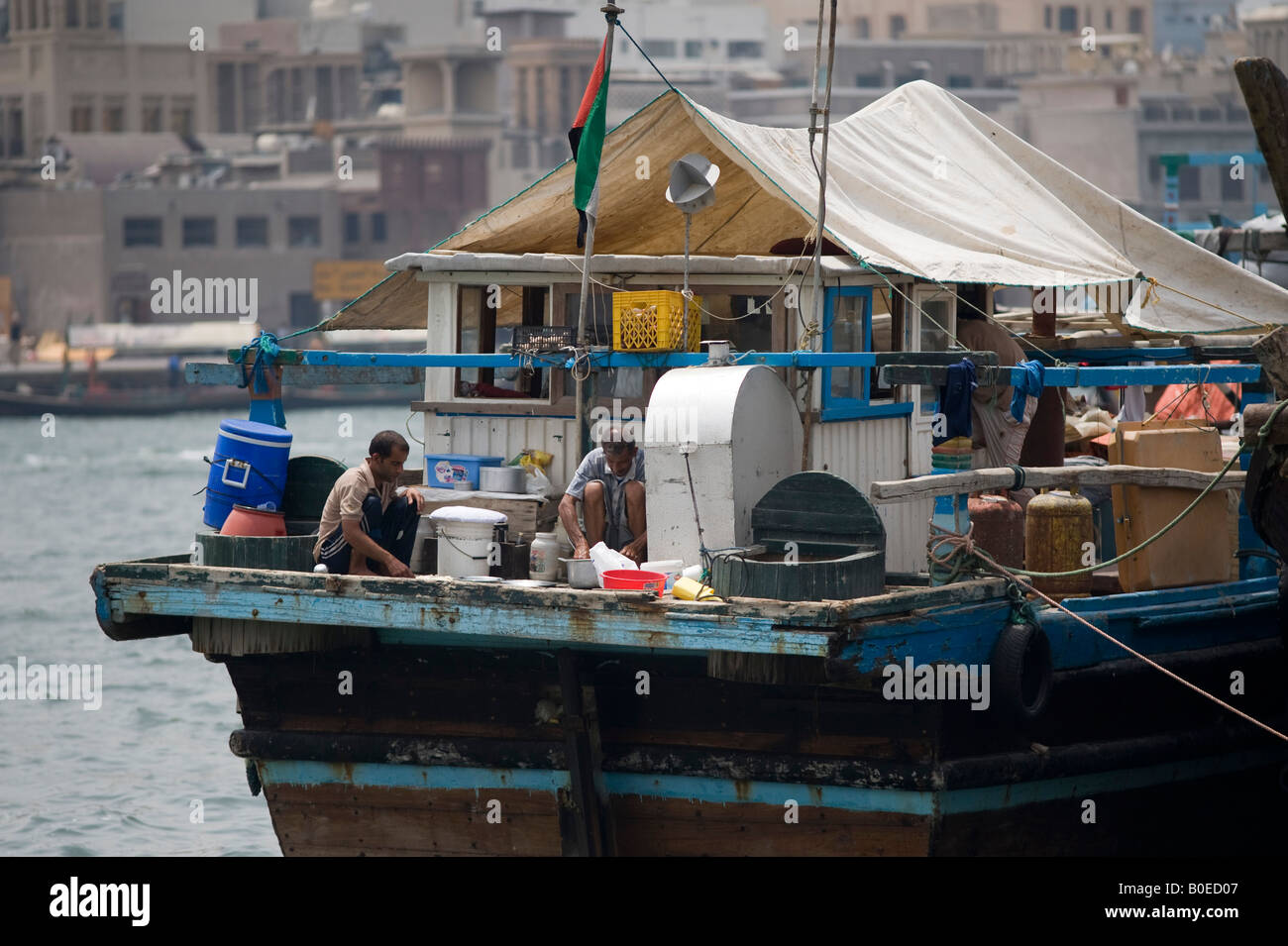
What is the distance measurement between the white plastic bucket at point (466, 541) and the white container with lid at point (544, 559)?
0.24 metres

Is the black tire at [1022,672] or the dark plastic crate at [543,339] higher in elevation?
the dark plastic crate at [543,339]

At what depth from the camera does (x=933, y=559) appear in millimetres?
10352

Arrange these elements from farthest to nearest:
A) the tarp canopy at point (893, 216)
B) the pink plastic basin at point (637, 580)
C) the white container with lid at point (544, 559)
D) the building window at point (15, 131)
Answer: the building window at point (15, 131) → the tarp canopy at point (893, 216) → the white container with lid at point (544, 559) → the pink plastic basin at point (637, 580)

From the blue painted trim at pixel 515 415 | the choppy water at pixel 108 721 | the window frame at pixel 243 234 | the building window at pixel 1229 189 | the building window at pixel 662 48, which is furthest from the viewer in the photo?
the building window at pixel 662 48

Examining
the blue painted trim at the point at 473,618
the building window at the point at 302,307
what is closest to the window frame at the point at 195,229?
the building window at the point at 302,307

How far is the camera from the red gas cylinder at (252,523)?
35.9ft

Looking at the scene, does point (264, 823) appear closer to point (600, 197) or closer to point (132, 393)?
point (600, 197)

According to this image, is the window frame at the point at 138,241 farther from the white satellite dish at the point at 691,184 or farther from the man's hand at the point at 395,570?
the man's hand at the point at 395,570

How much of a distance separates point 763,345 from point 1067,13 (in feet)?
350

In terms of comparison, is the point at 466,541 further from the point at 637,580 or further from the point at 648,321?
the point at 648,321

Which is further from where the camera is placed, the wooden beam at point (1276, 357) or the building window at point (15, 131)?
the building window at point (15, 131)

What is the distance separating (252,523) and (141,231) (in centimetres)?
7576

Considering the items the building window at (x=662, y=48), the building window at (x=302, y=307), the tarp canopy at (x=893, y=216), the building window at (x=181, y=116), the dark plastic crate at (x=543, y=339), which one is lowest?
the dark plastic crate at (x=543, y=339)
